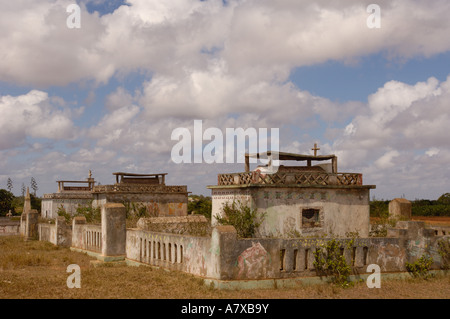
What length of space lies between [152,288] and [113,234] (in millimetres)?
6118

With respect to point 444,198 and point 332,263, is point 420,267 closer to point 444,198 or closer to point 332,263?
point 332,263

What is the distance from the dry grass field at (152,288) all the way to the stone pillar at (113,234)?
1380mm

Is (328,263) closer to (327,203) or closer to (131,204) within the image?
(327,203)

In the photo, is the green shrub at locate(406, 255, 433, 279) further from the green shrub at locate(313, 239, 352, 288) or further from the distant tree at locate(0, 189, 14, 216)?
the distant tree at locate(0, 189, 14, 216)

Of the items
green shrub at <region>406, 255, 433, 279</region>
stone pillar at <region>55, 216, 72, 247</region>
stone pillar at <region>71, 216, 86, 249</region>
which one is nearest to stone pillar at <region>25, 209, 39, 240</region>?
stone pillar at <region>55, 216, 72, 247</region>

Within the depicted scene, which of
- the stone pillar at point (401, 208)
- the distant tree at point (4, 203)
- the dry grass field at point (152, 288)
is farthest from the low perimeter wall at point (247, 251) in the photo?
Result: the distant tree at point (4, 203)

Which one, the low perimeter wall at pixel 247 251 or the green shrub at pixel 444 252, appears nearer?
the low perimeter wall at pixel 247 251

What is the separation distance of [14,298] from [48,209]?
39.6 m

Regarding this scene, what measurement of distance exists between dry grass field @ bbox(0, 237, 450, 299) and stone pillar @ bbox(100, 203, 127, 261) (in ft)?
4.53

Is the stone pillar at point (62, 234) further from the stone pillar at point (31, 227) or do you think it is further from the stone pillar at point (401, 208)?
the stone pillar at point (401, 208)

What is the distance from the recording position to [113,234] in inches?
702

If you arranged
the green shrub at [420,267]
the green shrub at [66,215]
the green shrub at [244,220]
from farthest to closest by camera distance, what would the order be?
the green shrub at [66,215] → the green shrub at [244,220] → the green shrub at [420,267]

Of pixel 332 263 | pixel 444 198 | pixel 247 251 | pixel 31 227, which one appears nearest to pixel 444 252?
pixel 332 263

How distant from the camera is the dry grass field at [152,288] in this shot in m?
11.5
